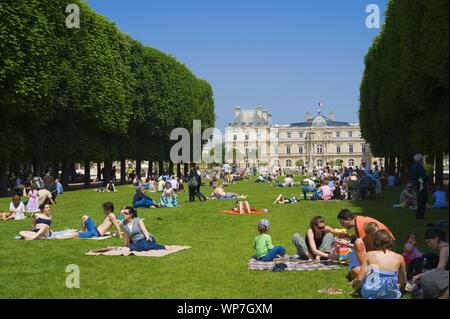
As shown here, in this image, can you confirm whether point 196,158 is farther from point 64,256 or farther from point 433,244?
point 433,244

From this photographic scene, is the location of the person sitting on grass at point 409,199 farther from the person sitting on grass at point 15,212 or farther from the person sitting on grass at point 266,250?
the person sitting on grass at point 15,212

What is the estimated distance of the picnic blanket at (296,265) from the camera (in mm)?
A: 10969

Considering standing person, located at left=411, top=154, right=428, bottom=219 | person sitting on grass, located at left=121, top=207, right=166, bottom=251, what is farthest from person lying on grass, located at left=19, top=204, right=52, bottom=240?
standing person, located at left=411, top=154, right=428, bottom=219

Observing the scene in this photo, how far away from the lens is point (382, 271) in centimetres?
822

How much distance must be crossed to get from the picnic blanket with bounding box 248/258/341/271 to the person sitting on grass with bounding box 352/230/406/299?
2.66 metres

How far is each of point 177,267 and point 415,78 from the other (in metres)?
16.9

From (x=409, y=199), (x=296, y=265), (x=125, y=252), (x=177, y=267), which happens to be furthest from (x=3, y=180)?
(x=296, y=265)

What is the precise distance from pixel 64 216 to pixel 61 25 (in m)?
16.9

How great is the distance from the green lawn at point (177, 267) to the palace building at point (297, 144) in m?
133

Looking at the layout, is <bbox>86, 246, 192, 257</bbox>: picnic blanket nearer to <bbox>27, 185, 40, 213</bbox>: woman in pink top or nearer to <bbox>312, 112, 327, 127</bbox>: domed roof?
<bbox>27, 185, 40, 213</bbox>: woman in pink top

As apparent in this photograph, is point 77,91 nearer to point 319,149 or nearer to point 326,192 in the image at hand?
point 326,192

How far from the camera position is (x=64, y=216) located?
2147 centimetres

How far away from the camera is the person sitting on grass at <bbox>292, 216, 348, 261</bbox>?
11.7 metres
